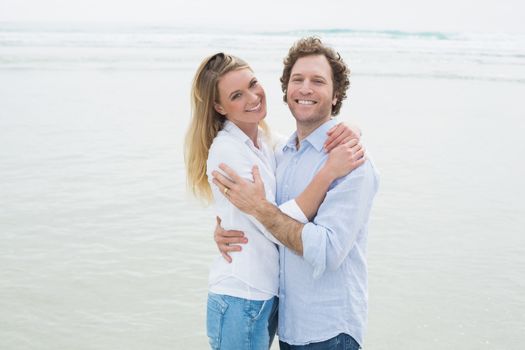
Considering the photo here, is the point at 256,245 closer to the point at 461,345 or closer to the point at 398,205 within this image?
the point at 461,345

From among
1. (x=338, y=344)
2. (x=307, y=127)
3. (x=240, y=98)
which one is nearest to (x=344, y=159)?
(x=307, y=127)

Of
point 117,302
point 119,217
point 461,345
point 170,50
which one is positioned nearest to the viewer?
point 461,345

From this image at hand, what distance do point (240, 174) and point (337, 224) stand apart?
1.86 feet

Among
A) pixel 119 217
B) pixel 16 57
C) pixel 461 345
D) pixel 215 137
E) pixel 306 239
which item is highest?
pixel 16 57

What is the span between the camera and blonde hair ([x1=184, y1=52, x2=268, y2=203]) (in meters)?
3.26

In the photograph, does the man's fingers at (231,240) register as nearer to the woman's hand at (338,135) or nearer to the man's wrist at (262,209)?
the man's wrist at (262,209)

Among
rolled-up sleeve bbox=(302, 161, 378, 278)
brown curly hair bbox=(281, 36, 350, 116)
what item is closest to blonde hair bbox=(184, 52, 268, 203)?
brown curly hair bbox=(281, 36, 350, 116)

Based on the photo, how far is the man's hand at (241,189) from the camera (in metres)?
2.90

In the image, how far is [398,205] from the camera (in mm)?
7230

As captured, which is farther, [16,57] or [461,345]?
[16,57]

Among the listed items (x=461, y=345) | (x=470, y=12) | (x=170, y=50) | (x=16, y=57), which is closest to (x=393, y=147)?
(x=461, y=345)

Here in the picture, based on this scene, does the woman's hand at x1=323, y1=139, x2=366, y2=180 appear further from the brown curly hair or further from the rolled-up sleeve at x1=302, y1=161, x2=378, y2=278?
the brown curly hair

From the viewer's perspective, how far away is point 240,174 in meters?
3.03

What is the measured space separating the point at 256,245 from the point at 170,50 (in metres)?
25.3
